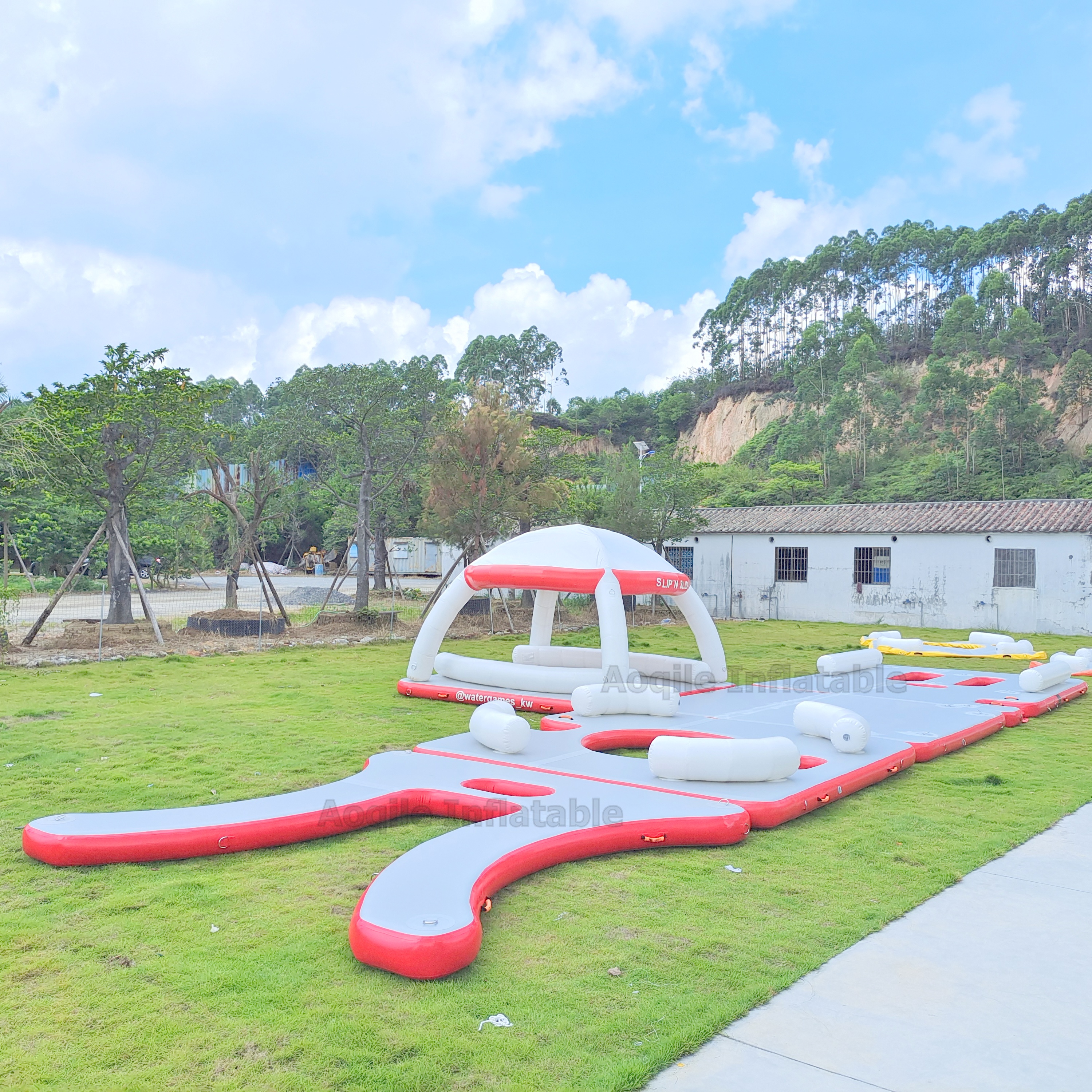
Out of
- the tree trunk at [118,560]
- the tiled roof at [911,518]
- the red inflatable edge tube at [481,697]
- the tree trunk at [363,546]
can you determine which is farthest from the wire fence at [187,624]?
the tiled roof at [911,518]

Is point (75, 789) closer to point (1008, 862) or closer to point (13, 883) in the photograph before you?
point (13, 883)

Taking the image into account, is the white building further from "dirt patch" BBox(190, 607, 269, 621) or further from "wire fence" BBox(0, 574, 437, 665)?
"dirt patch" BBox(190, 607, 269, 621)

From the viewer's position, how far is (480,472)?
20.2 meters

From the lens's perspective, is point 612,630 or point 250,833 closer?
point 250,833

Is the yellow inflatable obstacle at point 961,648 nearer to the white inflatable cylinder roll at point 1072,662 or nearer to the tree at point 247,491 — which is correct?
the white inflatable cylinder roll at point 1072,662

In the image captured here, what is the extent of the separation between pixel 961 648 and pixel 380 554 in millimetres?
18020

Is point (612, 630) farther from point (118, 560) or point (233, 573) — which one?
point (233, 573)

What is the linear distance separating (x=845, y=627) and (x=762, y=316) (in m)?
48.5

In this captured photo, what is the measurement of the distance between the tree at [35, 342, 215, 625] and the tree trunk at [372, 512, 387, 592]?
34.5ft

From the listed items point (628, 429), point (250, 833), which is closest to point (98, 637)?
point (250, 833)

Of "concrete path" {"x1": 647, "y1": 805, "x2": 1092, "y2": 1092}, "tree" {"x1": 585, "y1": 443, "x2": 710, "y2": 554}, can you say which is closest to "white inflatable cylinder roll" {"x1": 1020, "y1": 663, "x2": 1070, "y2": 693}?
"concrete path" {"x1": 647, "y1": 805, "x2": 1092, "y2": 1092}

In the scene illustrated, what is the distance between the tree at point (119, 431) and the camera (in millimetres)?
15562

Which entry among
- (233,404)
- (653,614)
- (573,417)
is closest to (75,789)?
(653,614)

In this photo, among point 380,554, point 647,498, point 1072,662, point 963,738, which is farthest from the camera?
point 380,554
